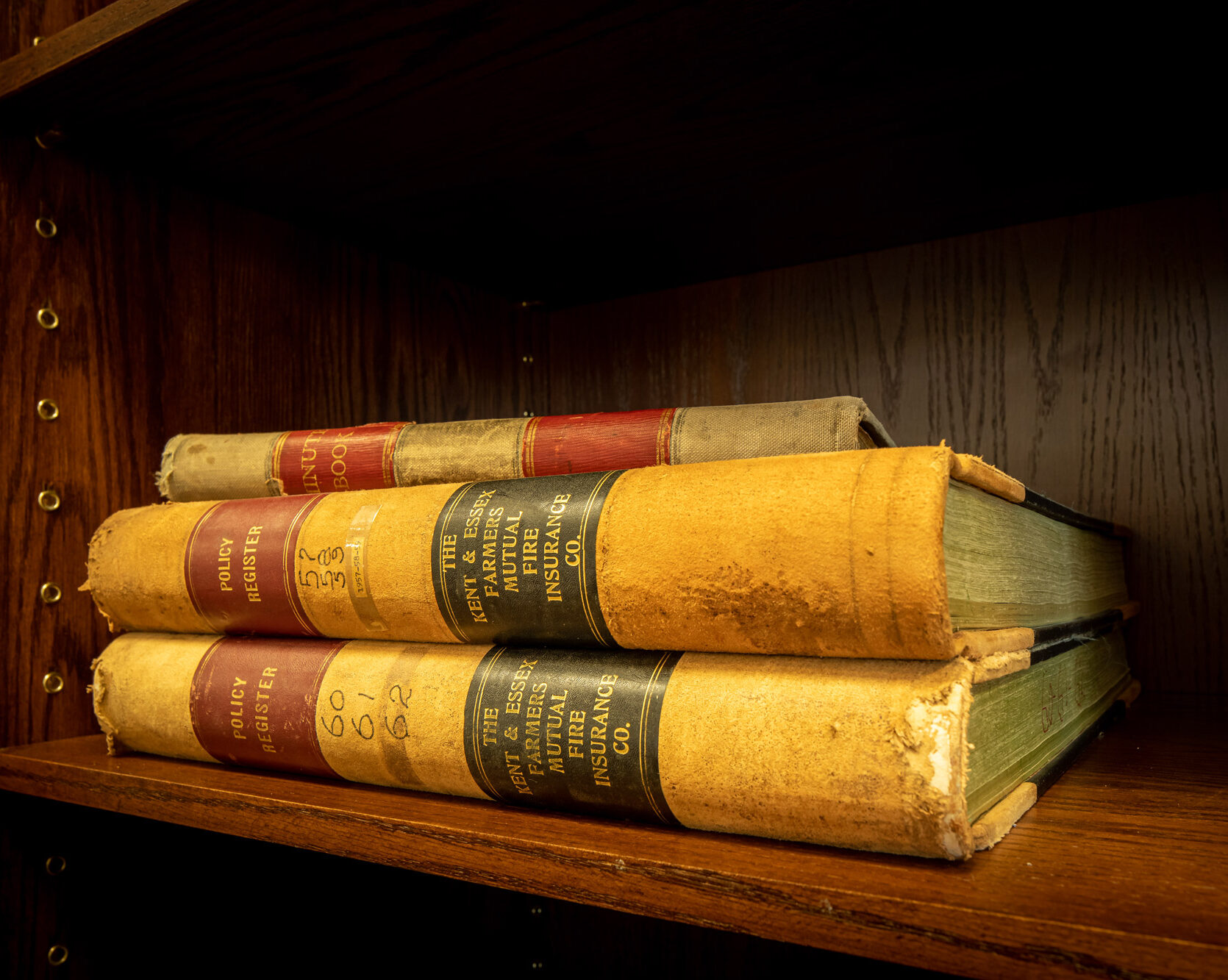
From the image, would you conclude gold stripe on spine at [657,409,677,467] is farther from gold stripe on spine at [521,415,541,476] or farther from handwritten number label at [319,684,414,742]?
handwritten number label at [319,684,414,742]

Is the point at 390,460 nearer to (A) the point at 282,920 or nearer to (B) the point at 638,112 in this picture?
(B) the point at 638,112

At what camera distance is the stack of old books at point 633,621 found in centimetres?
35

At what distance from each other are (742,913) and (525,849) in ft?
0.34

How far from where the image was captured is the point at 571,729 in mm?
418

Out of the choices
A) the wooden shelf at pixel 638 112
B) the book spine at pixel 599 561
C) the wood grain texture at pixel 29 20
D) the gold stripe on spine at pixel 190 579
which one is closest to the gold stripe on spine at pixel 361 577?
the book spine at pixel 599 561

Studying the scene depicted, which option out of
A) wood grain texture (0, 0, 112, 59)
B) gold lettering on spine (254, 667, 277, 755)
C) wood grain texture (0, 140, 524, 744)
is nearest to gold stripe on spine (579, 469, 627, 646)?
gold lettering on spine (254, 667, 277, 755)

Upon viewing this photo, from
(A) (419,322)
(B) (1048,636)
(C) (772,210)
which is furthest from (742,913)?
(A) (419,322)

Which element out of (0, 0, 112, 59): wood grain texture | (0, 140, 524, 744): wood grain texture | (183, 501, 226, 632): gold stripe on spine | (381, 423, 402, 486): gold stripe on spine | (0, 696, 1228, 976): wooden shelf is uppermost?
(0, 0, 112, 59): wood grain texture

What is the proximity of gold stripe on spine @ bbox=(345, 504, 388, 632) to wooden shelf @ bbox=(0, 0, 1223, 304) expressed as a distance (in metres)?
0.30

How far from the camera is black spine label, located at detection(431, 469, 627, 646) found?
1.41 feet

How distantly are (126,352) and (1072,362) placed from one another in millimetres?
817

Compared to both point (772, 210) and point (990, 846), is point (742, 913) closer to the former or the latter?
point (990, 846)

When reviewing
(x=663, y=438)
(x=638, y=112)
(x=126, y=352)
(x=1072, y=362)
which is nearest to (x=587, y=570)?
(x=663, y=438)

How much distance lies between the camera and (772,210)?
2.58 ft
